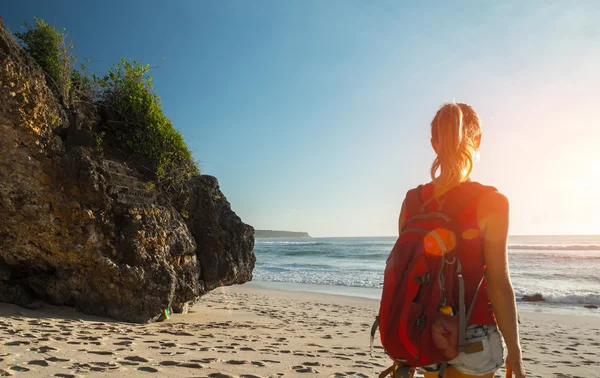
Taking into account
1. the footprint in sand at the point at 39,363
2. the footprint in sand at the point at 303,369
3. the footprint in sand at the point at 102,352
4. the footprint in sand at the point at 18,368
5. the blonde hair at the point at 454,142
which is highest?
the blonde hair at the point at 454,142

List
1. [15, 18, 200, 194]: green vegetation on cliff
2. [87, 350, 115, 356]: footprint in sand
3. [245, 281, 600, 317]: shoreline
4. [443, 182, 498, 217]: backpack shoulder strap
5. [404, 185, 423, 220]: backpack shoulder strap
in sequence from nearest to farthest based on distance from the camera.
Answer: [443, 182, 498, 217]: backpack shoulder strap < [404, 185, 423, 220]: backpack shoulder strap < [87, 350, 115, 356]: footprint in sand < [15, 18, 200, 194]: green vegetation on cliff < [245, 281, 600, 317]: shoreline

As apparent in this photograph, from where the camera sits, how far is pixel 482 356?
1.72 meters

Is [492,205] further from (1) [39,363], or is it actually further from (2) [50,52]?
(2) [50,52]

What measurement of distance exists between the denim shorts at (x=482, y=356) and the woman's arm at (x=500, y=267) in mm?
44

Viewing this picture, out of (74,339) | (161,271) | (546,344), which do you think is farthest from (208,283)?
(546,344)

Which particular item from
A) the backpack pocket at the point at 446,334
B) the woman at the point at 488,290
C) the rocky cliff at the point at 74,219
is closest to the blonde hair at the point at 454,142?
the woman at the point at 488,290

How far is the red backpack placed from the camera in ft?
5.45

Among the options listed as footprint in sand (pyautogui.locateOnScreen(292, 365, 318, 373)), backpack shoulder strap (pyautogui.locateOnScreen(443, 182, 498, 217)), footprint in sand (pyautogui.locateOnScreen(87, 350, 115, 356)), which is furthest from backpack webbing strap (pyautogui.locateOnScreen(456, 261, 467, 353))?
footprint in sand (pyautogui.locateOnScreen(87, 350, 115, 356))

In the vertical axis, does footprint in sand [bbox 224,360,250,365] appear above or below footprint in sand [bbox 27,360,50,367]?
below

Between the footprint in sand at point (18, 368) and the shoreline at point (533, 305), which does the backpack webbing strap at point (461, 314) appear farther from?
the shoreline at point (533, 305)

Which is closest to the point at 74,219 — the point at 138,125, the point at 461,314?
the point at 138,125

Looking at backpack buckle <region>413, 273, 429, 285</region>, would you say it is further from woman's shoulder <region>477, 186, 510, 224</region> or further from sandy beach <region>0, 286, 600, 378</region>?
sandy beach <region>0, 286, 600, 378</region>

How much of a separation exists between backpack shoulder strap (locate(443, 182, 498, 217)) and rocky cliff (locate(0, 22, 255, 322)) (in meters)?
5.40

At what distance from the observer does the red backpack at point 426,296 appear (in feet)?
5.45
